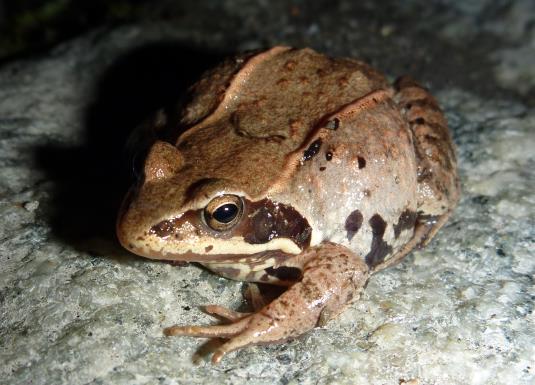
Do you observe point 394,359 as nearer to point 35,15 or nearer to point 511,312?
point 511,312

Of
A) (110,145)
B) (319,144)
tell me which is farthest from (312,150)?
(110,145)

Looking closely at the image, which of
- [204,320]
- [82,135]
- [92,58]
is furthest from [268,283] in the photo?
[92,58]

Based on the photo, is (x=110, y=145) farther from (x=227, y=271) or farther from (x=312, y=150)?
(x=312, y=150)

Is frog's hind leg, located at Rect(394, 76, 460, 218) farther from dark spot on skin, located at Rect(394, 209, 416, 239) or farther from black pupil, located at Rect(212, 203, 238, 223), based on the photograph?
black pupil, located at Rect(212, 203, 238, 223)

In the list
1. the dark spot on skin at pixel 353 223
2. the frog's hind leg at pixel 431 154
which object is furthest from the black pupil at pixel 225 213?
the frog's hind leg at pixel 431 154

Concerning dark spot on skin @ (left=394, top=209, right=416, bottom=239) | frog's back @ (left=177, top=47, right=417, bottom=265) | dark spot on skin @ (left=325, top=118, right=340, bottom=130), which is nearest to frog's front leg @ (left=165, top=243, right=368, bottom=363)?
frog's back @ (left=177, top=47, right=417, bottom=265)

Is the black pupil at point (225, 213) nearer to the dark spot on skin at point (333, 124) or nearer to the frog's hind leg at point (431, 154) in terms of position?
the dark spot on skin at point (333, 124)

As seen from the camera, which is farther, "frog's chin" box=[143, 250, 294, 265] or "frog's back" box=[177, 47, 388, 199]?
"frog's back" box=[177, 47, 388, 199]
